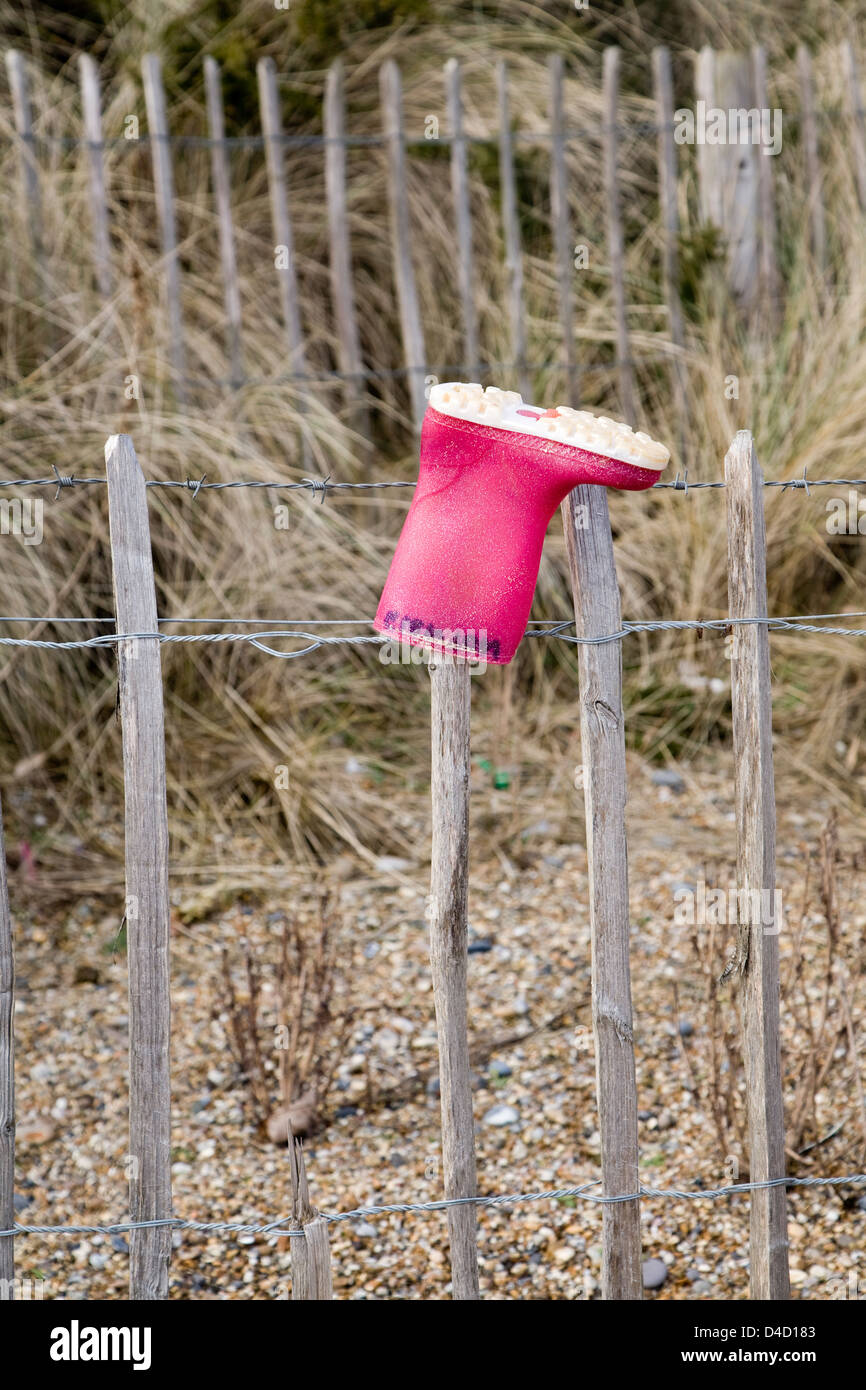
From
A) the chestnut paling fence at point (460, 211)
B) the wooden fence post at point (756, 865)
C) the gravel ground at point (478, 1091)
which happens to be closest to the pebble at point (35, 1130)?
the gravel ground at point (478, 1091)

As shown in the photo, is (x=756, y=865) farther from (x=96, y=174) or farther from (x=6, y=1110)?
(x=96, y=174)

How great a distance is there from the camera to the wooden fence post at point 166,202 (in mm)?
3963

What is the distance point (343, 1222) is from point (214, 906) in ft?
3.36

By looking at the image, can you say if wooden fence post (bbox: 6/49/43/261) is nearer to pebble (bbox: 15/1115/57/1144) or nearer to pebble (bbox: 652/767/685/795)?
pebble (bbox: 652/767/685/795)

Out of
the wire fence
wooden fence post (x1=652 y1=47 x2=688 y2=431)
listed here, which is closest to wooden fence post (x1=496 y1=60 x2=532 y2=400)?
the wire fence

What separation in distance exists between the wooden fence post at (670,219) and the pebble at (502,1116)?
8.45 feet

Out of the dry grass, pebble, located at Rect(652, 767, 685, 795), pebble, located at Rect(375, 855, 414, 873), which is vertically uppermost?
the dry grass

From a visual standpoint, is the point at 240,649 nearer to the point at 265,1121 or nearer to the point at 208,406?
the point at 208,406

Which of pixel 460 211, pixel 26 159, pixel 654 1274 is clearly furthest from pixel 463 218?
pixel 654 1274

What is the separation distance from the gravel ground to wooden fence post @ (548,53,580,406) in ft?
5.89

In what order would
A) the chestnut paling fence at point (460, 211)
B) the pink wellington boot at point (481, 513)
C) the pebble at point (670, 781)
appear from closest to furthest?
1. the pink wellington boot at point (481, 513)
2. the pebble at point (670, 781)
3. the chestnut paling fence at point (460, 211)

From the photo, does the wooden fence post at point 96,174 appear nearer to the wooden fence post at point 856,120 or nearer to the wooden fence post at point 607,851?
the wooden fence post at point 856,120

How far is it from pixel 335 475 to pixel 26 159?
1.40 metres

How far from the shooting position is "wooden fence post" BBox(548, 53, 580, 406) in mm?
4184
